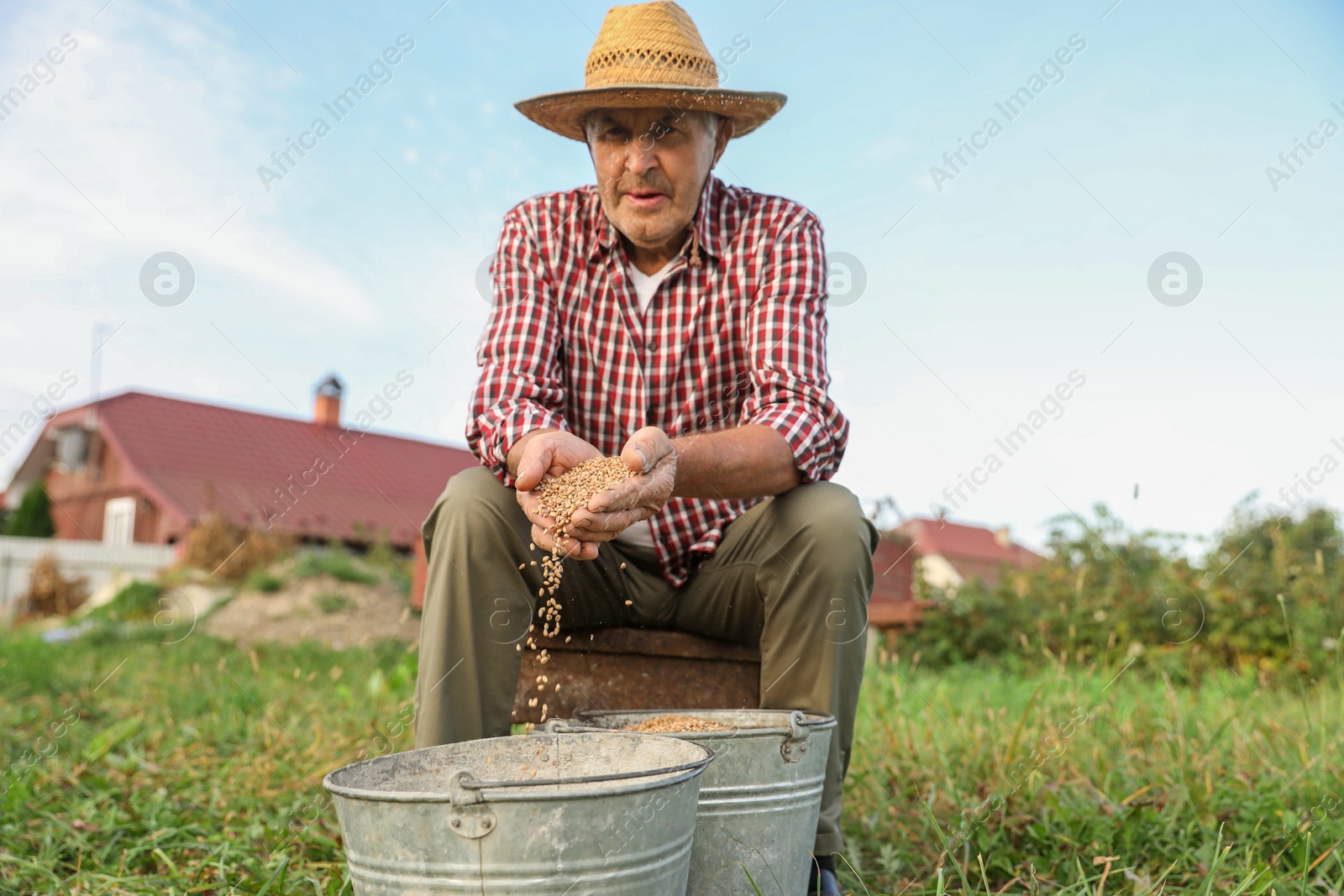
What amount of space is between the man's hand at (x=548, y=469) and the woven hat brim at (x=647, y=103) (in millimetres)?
860

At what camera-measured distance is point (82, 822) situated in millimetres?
2463

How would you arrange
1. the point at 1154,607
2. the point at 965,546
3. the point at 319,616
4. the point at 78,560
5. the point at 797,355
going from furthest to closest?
1. the point at 965,546
2. the point at 78,560
3. the point at 319,616
4. the point at 1154,607
5. the point at 797,355

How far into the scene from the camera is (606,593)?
90.6 inches

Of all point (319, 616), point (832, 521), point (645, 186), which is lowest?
point (319, 616)

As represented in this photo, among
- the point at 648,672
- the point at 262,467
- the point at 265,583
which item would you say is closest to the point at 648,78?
the point at 648,672

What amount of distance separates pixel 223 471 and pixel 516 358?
18.4 meters

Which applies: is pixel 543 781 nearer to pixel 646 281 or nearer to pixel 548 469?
pixel 548 469

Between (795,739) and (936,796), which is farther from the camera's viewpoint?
(936,796)

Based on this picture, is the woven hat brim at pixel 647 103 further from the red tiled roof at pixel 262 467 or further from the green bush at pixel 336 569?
the red tiled roof at pixel 262 467

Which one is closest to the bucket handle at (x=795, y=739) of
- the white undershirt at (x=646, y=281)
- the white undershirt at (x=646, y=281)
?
the white undershirt at (x=646, y=281)

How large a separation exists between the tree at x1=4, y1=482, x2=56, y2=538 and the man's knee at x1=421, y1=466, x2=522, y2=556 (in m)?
22.1

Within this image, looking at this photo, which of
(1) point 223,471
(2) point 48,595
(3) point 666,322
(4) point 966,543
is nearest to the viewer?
(3) point 666,322

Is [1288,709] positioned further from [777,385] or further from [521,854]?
[521,854]

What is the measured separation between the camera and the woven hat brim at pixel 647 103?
2.38m
